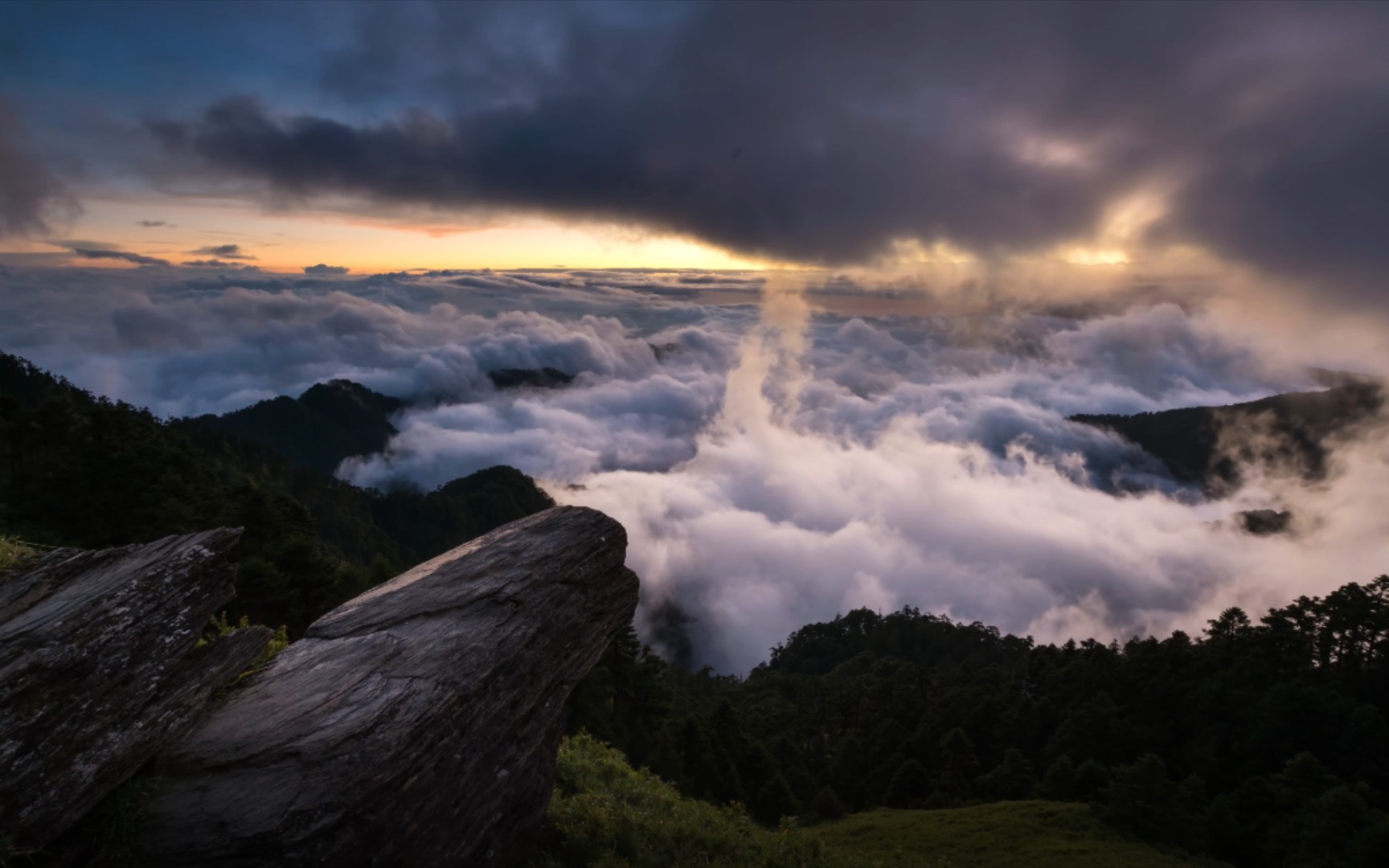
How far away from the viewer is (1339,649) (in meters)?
65.8

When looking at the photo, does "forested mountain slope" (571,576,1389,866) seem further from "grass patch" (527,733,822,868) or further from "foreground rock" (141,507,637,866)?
"foreground rock" (141,507,637,866)

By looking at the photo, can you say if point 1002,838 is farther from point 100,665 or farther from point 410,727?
point 100,665

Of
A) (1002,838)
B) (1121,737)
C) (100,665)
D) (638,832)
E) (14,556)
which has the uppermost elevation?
(100,665)

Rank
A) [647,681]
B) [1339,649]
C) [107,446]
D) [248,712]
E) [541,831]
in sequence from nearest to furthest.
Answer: [248,712] < [541,831] < [107,446] < [647,681] < [1339,649]

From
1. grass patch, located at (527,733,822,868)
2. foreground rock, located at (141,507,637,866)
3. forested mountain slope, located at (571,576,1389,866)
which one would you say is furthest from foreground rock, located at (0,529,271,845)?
forested mountain slope, located at (571,576,1389,866)

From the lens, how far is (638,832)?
51.5 feet

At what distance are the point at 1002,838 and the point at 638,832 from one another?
33626 mm

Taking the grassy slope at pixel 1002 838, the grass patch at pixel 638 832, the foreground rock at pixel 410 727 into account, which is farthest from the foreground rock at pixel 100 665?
the grassy slope at pixel 1002 838

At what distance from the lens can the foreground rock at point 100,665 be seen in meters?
8.81

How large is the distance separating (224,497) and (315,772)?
132ft

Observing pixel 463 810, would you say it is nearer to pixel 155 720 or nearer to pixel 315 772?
pixel 315 772

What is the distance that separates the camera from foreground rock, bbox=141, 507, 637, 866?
390 inches

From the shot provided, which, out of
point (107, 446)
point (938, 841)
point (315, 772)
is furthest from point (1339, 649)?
point (107, 446)

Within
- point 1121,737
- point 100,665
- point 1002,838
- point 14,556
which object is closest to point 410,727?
point 100,665
